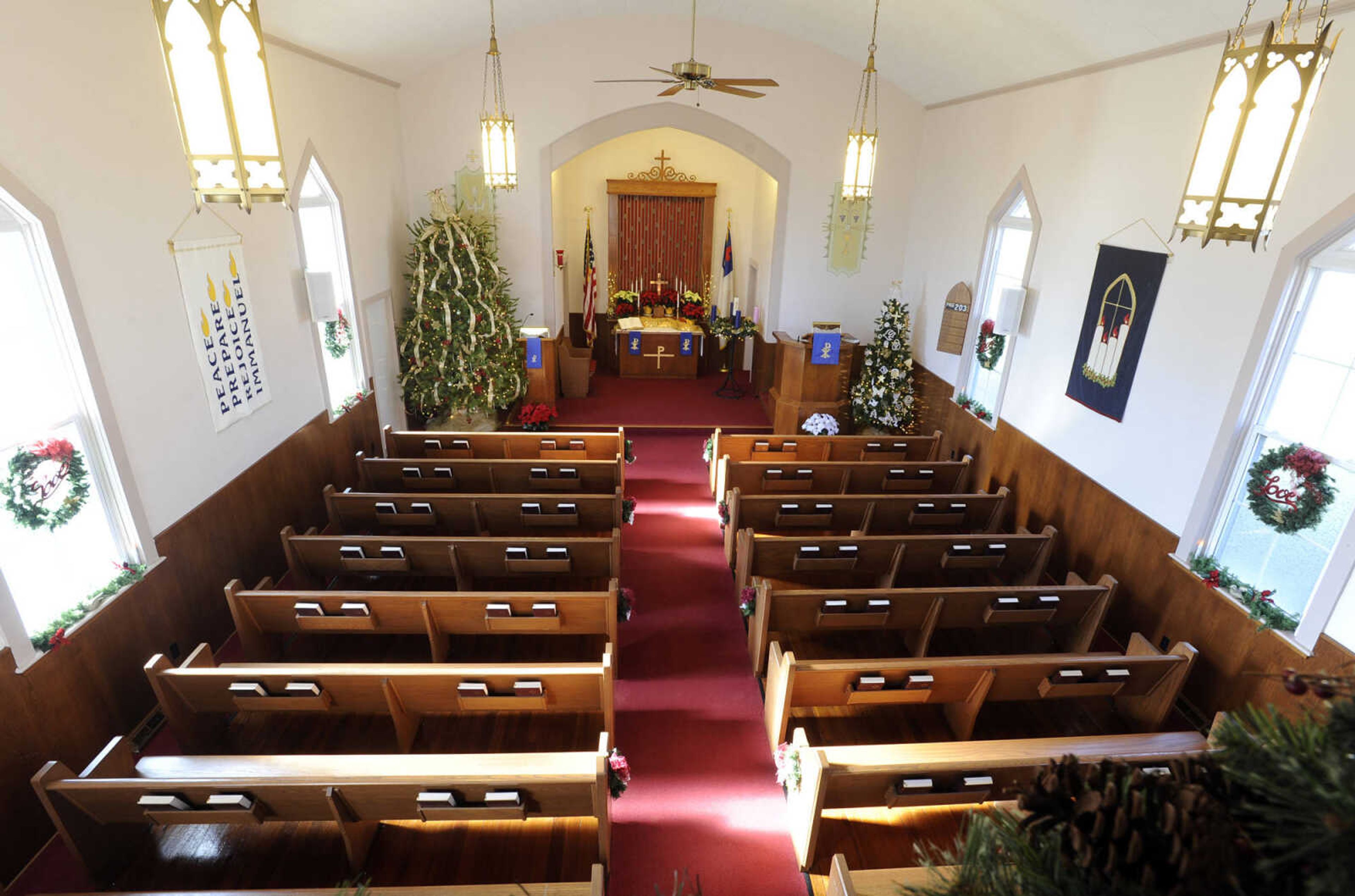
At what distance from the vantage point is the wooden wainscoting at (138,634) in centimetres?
287

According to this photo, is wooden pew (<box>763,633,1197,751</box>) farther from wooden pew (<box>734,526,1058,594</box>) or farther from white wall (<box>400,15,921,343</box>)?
white wall (<box>400,15,921,343</box>)

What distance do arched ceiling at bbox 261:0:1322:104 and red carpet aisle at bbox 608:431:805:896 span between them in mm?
4688

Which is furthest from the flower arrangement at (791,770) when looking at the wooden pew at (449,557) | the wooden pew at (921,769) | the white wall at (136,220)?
the white wall at (136,220)

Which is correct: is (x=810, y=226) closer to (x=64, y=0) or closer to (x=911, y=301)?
(x=911, y=301)

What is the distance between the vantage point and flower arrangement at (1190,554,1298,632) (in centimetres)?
349

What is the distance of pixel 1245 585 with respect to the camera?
3768 mm

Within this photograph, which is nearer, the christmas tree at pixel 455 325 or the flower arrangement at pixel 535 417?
the christmas tree at pixel 455 325

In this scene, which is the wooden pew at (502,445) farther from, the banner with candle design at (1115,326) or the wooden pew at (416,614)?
the banner with candle design at (1115,326)

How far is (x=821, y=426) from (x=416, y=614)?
5.31m

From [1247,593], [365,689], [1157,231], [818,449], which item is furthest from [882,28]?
[365,689]

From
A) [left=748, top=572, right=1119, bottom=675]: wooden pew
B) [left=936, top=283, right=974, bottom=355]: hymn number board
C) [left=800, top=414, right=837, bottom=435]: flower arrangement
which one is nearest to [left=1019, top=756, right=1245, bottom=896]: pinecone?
[left=748, top=572, right=1119, bottom=675]: wooden pew

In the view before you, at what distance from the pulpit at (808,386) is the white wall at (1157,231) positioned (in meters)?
1.87

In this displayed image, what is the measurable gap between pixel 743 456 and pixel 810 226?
3.79 metres

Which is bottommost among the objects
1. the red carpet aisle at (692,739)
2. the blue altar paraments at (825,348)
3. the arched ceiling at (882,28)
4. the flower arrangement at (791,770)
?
the red carpet aisle at (692,739)
